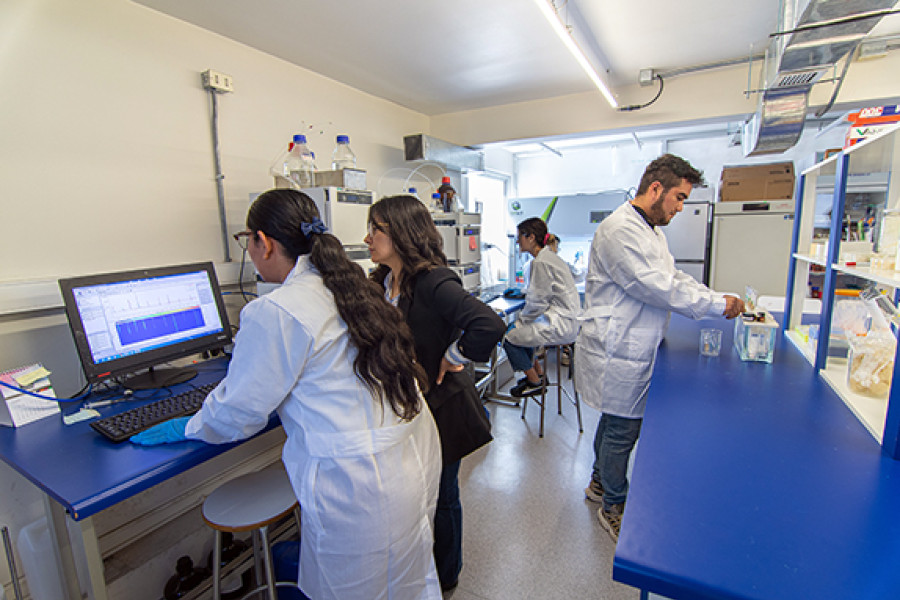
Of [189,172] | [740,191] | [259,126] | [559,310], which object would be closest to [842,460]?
[559,310]

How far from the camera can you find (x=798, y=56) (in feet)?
6.72

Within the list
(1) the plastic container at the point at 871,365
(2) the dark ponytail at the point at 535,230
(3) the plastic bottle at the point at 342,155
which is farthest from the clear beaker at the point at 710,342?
(3) the plastic bottle at the point at 342,155

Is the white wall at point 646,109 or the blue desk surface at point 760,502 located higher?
the white wall at point 646,109

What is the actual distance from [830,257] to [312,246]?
1622mm

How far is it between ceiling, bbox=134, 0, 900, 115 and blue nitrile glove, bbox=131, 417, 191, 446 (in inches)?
72.7

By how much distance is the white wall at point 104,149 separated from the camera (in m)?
1.56

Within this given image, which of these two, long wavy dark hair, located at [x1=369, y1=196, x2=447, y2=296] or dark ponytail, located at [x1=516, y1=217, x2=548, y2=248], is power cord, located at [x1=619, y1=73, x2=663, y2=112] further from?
long wavy dark hair, located at [x1=369, y1=196, x2=447, y2=296]

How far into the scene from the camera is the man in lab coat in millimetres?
1722

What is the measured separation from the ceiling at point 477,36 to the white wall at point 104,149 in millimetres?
207

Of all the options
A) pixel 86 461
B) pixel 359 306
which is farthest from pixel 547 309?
pixel 86 461

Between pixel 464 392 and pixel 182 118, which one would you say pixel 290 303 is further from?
pixel 182 118

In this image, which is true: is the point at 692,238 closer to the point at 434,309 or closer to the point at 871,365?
the point at 871,365

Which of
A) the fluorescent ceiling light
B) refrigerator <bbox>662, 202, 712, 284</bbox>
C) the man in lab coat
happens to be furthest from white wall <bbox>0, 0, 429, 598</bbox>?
refrigerator <bbox>662, 202, 712, 284</bbox>

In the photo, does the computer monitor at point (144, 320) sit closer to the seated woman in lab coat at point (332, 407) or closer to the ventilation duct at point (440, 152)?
the seated woman in lab coat at point (332, 407)
